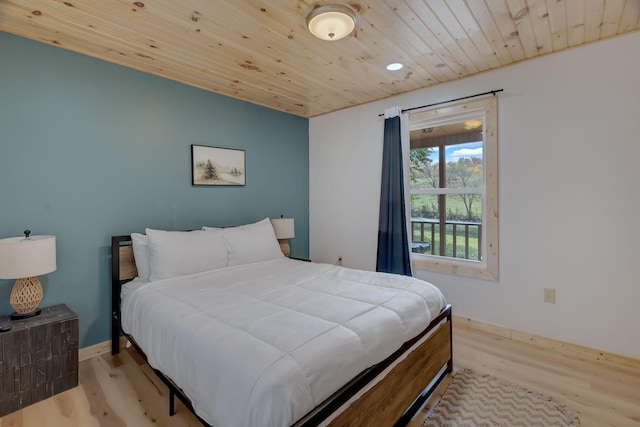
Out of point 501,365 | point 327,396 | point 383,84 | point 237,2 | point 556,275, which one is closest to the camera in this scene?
point 327,396

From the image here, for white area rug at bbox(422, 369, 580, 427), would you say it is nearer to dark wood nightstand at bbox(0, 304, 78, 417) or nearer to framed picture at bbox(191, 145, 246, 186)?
dark wood nightstand at bbox(0, 304, 78, 417)

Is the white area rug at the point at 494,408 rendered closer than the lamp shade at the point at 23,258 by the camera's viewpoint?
Yes

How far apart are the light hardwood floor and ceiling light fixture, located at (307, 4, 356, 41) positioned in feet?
8.04

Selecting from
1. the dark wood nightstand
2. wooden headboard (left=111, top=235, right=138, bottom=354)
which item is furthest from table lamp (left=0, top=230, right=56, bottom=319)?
wooden headboard (left=111, top=235, right=138, bottom=354)

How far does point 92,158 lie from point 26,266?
0.99 meters

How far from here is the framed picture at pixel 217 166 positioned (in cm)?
319

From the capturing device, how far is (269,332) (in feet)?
4.75

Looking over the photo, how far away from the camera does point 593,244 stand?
2434 millimetres

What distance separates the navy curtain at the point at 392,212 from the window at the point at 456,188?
0.19 meters

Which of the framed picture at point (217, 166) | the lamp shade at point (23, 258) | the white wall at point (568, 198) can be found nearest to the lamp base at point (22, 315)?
the lamp shade at point (23, 258)

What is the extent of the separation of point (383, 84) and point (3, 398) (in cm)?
380

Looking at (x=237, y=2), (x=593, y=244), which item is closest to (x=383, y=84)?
(x=237, y=2)

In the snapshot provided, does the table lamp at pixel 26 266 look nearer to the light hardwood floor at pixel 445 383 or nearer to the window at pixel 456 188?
the light hardwood floor at pixel 445 383

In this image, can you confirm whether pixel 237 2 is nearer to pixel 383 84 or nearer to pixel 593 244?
pixel 383 84
